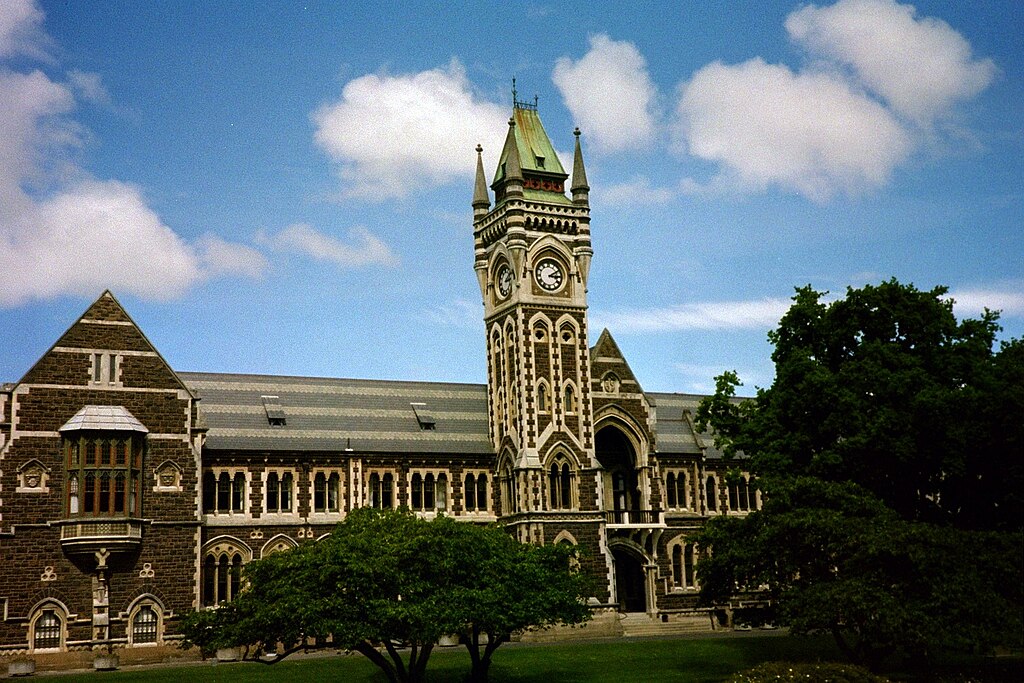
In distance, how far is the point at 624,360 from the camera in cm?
7356

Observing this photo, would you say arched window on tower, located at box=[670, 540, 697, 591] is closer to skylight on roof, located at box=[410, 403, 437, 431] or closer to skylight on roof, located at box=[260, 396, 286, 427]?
skylight on roof, located at box=[410, 403, 437, 431]

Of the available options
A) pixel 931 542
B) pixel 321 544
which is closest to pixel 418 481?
pixel 321 544

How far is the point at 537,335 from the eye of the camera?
2719 inches

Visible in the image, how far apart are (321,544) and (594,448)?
32.4 m

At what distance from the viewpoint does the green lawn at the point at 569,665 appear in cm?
4575

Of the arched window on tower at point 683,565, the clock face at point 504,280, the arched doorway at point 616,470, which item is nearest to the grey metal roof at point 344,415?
the arched doorway at point 616,470

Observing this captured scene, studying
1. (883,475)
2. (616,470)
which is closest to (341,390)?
(616,470)

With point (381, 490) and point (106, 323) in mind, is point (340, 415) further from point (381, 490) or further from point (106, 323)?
point (106, 323)

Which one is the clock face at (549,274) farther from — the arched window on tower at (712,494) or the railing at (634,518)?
the arched window on tower at (712,494)

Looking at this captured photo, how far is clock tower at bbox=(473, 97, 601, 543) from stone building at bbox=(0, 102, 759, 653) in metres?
0.13

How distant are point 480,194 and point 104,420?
28933 millimetres

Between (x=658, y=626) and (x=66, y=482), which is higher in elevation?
(x=66, y=482)

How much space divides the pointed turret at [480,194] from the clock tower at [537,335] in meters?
0.11

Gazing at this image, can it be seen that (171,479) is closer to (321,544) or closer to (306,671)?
(306,671)
